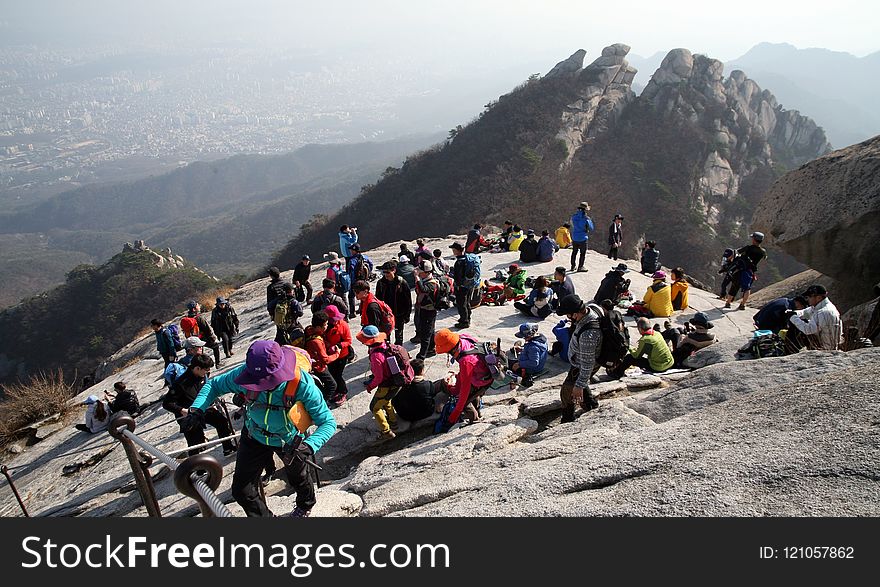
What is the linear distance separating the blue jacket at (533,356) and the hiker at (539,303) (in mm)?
3623

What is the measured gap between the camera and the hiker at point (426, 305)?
8.84 m

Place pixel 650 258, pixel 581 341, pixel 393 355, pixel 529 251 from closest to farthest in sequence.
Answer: pixel 581 341 → pixel 393 355 → pixel 650 258 → pixel 529 251

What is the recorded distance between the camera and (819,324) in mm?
7129

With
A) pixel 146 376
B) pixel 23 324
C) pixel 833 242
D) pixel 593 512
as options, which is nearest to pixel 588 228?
pixel 833 242

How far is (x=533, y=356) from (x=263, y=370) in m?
4.97

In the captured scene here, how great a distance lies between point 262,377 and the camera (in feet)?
13.8

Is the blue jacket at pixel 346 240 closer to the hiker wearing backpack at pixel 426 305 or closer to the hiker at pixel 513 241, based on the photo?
the hiker wearing backpack at pixel 426 305

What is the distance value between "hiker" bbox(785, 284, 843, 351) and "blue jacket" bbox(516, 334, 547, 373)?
3882mm

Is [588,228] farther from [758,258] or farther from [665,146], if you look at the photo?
[665,146]

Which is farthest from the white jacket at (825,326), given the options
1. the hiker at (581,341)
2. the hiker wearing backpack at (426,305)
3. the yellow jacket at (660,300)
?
the hiker wearing backpack at (426,305)

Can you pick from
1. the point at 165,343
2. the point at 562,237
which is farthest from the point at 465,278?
the point at 562,237

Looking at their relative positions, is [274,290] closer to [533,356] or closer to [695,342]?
[533,356]

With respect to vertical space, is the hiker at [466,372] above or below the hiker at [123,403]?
above

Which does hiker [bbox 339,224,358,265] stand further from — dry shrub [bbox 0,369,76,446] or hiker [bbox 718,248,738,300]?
hiker [bbox 718,248,738,300]
